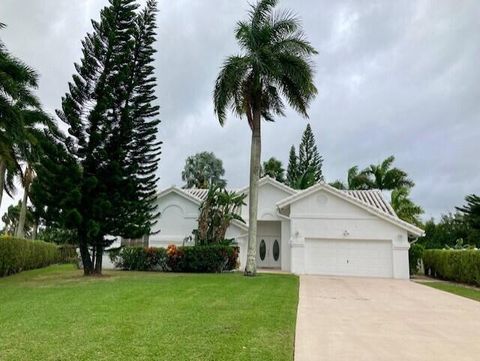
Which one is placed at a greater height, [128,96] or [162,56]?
[162,56]

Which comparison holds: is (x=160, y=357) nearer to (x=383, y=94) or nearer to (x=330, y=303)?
(x=330, y=303)

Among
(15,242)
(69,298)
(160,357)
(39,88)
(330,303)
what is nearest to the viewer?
(160,357)

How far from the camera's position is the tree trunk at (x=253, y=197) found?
57.1ft

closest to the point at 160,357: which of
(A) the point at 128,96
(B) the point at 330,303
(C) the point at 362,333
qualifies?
(C) the point at 362,333

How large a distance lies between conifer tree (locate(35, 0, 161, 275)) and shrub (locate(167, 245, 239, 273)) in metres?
3.48

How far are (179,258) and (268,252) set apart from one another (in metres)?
6.47

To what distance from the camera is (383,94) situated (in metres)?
20.2

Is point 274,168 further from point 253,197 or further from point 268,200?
point 253,197

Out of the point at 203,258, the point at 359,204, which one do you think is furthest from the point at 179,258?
the point at 359,204

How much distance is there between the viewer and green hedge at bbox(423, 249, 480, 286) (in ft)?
54.3

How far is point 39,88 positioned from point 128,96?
3481 millimetres

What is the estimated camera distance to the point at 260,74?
17.3 m

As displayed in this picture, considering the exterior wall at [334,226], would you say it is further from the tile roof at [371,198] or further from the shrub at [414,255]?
the shrub at [414,255]

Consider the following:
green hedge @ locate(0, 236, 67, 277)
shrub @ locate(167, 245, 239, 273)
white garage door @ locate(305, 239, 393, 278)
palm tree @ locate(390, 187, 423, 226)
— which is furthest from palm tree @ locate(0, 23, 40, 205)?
palm tree @ locate(390, 187, 423, 226)
